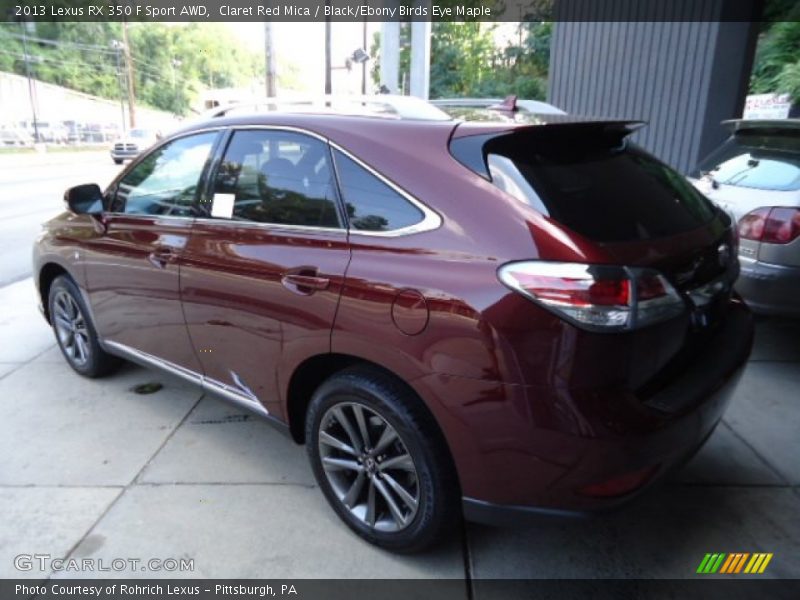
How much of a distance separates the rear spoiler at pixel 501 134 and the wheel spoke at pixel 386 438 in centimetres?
98

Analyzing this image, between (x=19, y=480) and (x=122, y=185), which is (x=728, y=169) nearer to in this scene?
(x=122, y=185)

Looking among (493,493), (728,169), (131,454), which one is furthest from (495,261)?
(728,169)

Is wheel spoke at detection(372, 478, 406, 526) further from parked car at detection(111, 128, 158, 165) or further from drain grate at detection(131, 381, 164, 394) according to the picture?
parked car at detection(111, 128, 158, 165)

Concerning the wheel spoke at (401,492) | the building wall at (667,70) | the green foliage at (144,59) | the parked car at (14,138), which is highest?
the green foliage at (144,59)

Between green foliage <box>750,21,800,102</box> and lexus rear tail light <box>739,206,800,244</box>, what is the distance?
6.96 metres

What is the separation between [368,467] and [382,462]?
0.08 metres

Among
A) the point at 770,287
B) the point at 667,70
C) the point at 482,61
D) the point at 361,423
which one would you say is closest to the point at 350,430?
the point at 361,423

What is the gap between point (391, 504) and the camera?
2.36 meters

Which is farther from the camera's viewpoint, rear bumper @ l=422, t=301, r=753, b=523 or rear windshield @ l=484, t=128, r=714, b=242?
rear windshield @ l=484, t=128, r=714, b=242

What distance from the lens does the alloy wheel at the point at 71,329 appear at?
400 cm

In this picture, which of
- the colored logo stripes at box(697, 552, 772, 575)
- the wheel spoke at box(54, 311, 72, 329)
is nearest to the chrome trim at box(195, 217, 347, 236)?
the wheel spoke at box(54, 311, 72, 329)

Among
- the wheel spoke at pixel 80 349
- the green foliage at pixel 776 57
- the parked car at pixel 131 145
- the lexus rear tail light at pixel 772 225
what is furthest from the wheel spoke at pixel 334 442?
the parked car at pixel 131 145

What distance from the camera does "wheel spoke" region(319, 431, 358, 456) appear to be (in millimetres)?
2459

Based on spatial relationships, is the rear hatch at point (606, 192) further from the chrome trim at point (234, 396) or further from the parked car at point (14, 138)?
the parked car at point (14, 138)
